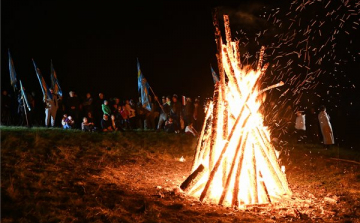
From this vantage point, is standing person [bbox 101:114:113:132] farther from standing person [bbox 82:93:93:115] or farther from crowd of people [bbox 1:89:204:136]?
standing person [bbox 82:93:93:115]

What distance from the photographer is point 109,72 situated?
2827 centimetres

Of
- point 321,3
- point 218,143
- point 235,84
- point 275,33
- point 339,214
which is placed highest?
point 321,3

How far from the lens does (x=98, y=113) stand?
14.9 metres

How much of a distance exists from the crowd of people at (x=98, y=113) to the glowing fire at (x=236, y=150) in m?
7.29

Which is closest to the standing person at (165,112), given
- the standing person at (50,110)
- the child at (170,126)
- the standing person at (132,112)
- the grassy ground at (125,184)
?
the child at (170,126)

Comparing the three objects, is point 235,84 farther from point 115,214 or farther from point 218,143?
point 115,214

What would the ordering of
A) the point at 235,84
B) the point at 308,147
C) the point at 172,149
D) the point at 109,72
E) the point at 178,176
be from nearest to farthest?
1. the point at 235,84
2. the point at 178,176
3. the point at 172,149
4. the point at 308,147
5. the point at 109,72

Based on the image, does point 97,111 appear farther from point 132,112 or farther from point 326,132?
point 326,132

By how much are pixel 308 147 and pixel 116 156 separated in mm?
7365

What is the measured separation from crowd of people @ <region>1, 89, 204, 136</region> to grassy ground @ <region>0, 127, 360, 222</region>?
11.9 ft

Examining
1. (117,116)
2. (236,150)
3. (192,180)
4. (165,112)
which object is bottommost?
(192,180)

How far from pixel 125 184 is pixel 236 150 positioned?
92.6 inches

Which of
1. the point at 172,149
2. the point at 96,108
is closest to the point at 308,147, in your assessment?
the point at 172,149

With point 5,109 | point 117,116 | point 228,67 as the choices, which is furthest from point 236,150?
point 5,109
